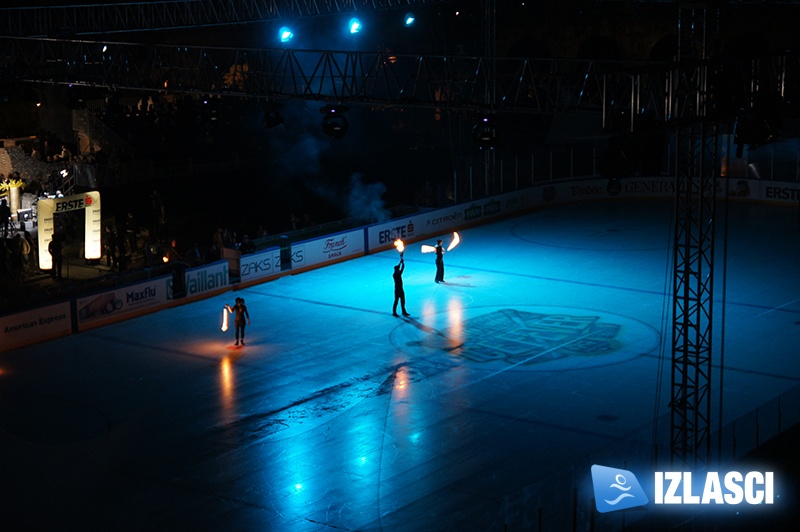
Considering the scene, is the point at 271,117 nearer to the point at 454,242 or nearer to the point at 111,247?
the point at 111,247

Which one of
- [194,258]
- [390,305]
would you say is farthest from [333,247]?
[390,305]

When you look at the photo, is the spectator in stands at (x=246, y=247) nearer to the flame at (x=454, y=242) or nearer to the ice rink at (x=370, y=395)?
the ice rink at (x=370, y=395)

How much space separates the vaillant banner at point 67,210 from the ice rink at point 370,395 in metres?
4.35

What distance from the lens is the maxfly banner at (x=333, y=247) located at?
113ft

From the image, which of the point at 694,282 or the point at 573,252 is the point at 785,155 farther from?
the point at 694,282

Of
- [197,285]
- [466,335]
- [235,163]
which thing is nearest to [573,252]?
[466,335]

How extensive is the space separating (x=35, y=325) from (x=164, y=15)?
14.3 meters

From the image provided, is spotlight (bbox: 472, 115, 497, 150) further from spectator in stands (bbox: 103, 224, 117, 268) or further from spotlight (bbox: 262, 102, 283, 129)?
spectator in stands (bbox: 103, 224, 117, 268)

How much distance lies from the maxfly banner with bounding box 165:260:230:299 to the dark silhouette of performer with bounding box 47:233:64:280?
15.8ft

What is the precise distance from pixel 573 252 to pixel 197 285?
1330cm

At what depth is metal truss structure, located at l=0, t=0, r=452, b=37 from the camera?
113ft

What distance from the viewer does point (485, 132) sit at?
97.9 ft

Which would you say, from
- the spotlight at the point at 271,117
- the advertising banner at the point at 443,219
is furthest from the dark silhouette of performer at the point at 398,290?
the advertising banner at the point at 443,219

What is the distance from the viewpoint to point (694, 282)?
1173 inches
